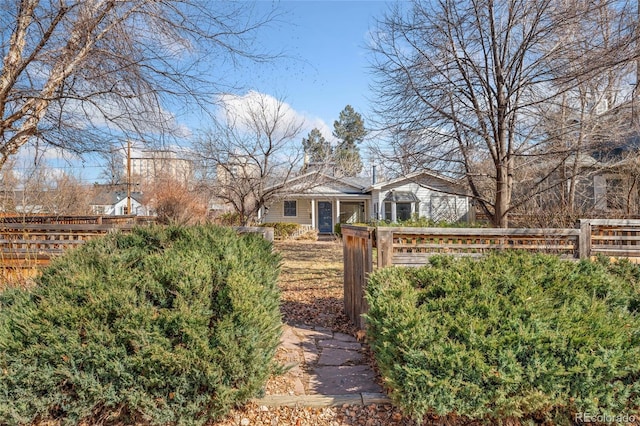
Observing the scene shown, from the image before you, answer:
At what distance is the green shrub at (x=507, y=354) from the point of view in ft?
7.19

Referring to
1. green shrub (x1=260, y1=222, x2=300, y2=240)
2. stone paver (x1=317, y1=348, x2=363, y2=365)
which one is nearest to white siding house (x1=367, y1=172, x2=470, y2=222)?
green shrub (x1=260, y1=222, x2=300, y2=240)

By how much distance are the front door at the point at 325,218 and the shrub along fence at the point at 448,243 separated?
18134 mm

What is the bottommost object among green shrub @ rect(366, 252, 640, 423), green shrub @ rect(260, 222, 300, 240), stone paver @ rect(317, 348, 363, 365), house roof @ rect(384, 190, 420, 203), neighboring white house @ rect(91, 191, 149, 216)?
stone paver @ rect(317, 348, 363, 365)

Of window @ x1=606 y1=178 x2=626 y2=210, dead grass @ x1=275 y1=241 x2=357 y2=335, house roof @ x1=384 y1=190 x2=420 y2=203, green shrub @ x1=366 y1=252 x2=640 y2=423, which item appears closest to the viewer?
green shrub @ x1=366 y1=252 x2=640 y2=423

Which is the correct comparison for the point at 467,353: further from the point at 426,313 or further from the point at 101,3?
the point at 101,3

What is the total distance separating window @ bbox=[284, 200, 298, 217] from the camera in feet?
74.0

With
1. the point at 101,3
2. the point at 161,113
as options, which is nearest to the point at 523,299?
the point at 161,113

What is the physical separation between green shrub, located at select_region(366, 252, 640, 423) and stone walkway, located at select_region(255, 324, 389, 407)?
46 cm

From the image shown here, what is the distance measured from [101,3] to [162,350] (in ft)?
13.0

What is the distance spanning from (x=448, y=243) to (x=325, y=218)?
61.7 ft

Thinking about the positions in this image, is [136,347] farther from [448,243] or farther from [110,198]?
[110,198]

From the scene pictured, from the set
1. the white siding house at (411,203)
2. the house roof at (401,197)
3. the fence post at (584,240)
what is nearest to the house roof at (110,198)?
the white siding house at (411,203)

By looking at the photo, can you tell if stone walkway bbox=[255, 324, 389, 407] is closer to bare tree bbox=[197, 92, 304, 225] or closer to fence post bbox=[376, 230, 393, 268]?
fence post bbox=[376, 230, 393, 268]

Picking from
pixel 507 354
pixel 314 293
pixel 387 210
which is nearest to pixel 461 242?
pixel 507 354
